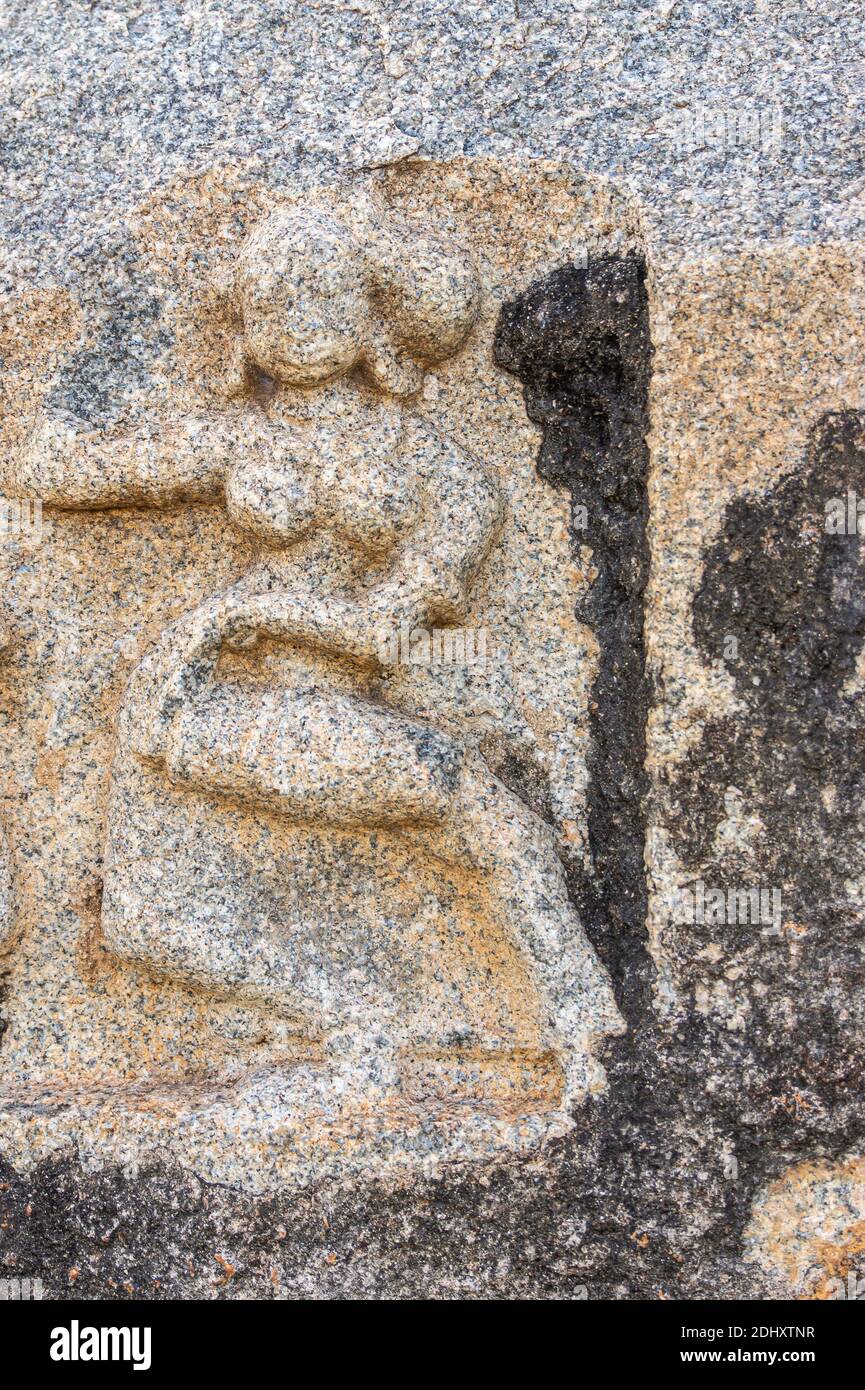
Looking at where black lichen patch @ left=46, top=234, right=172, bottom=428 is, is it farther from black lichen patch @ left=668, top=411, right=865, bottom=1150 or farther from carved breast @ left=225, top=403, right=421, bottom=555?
black lichen patch @ left=668, top=411, right=865, bottom=1150

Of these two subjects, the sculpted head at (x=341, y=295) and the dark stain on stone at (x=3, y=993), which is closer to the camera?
the sculpted head at (x=341, y=295)

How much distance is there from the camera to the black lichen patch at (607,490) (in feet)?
6.89

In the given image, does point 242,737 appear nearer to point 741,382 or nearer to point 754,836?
point 754,836

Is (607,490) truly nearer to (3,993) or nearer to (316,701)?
(316,701)

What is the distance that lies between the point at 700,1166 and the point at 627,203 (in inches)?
61.4

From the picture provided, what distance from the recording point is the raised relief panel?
2.10 meters

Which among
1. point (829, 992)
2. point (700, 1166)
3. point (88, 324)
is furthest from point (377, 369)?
point (700, 1166)

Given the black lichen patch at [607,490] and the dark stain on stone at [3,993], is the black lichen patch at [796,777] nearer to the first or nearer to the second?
the black lichen patch at [607,490]

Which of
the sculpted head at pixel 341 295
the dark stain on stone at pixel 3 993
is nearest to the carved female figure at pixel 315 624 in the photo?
the sculpted head at pixel 341 295

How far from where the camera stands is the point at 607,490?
2.16 m

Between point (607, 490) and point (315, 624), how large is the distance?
21.3 inches

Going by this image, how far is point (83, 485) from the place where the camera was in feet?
7.13

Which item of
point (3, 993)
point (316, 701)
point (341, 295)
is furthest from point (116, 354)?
point (3, 993)

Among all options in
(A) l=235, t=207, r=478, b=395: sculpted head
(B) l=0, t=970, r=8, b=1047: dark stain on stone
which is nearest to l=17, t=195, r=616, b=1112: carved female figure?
(A) l=235, t=207, r=478, b=395: sculpted head
